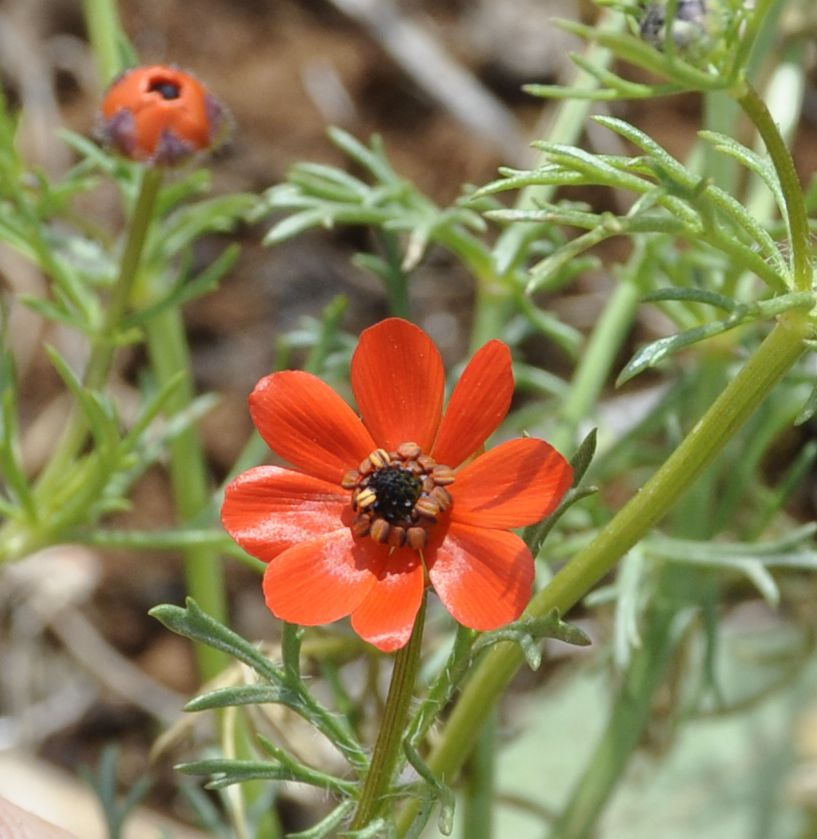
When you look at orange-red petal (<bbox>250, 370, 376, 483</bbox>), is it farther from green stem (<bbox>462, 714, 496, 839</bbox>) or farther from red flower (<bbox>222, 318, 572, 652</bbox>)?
green stem (<bbox>462, 714, 496, 839</bbox>)

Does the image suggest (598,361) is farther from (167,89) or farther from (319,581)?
(319,581)

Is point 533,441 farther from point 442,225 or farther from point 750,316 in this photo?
point 442,225

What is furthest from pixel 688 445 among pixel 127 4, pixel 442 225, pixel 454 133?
pixel 127 4

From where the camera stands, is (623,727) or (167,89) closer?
(167,89)

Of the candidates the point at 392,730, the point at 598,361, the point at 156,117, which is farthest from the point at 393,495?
the point at 598,361

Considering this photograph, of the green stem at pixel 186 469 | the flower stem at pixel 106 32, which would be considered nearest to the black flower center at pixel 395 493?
the green stem at pixel 186 469

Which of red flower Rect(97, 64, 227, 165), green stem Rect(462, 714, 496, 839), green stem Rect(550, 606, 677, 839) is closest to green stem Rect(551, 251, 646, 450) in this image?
green stem Rect(550, 606, 677, 839)
